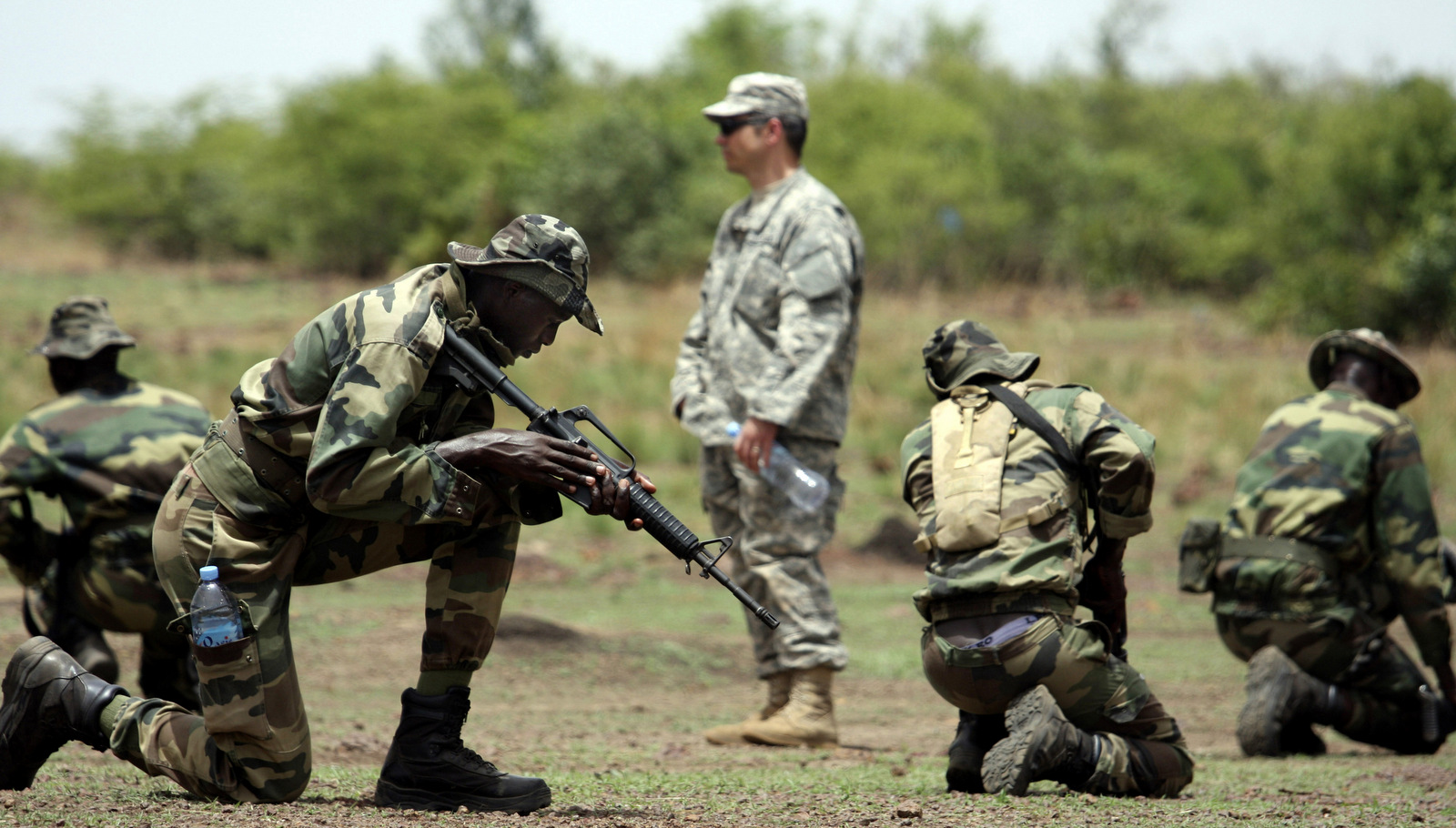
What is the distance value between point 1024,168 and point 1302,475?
82.1 ft

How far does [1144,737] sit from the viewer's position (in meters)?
4.23

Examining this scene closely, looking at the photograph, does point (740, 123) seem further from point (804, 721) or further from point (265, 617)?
point (265, 617)

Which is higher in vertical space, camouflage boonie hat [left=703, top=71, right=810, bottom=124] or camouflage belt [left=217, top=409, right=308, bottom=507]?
camouflage boonie hat [left=703, top=71, right=810, bottom=124]

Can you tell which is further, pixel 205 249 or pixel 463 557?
pixel 205 249

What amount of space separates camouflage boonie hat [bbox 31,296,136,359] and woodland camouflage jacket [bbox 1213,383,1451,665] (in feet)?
15.0

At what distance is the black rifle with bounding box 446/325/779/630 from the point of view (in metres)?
3.47

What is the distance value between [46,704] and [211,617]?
2.06 ft

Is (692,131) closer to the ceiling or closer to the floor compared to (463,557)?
closer to the ceiling

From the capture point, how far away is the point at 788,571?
522 cm

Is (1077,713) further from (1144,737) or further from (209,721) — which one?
(209,721)

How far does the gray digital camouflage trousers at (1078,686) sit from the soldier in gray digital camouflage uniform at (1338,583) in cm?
155

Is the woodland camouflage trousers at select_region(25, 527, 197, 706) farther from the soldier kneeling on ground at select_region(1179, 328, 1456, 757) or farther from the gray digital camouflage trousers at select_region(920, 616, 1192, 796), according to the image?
the soldier kneeling on ground at select_region(1179, 328, 1456, 757)

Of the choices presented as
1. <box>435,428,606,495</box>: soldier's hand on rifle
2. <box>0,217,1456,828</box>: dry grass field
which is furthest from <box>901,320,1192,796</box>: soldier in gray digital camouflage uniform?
<box>435,428,606,495</box>: soldier's hand on rifle

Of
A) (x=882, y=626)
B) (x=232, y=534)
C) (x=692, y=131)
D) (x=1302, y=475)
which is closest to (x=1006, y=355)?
(x=1302, y=475)
